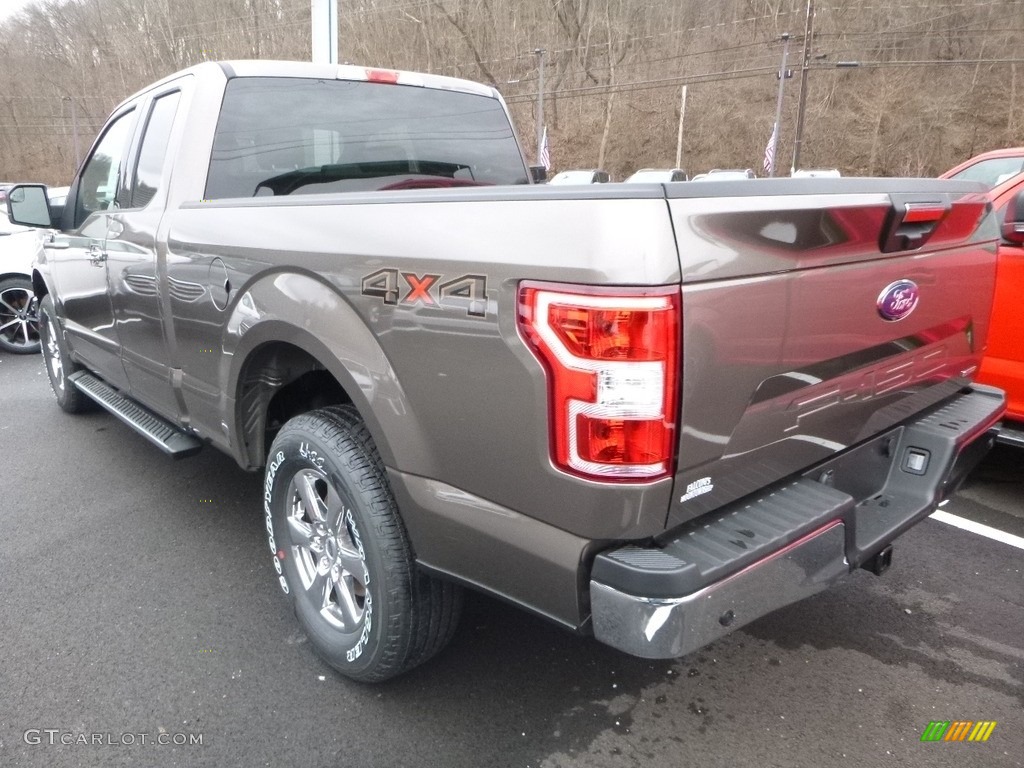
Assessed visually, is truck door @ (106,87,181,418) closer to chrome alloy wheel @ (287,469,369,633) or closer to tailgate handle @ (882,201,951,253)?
chrome alloy wheel @ (287,469,369,633)

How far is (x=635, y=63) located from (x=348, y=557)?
6147 centimetres

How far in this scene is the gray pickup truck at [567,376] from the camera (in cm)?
152

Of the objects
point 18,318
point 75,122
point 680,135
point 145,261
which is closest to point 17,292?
point 18,318

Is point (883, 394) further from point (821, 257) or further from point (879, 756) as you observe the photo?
point (879, 756)

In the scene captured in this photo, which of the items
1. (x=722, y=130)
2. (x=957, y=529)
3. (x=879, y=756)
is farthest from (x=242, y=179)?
(x=722, y=130)

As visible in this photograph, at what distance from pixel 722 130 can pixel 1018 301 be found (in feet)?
175

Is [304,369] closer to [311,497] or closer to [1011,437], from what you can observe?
[311,497]

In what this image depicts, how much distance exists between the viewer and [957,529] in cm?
355

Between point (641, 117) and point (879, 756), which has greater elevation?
point (641, 117)

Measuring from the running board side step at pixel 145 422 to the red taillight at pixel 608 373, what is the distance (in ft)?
7.31

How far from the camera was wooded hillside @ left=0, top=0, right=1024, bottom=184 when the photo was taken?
1854 inches

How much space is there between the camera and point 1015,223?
11.5ft

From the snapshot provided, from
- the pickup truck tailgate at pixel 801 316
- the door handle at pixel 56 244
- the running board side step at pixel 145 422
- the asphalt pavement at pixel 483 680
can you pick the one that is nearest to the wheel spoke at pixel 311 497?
the asphalt pavement at pixel 483 680

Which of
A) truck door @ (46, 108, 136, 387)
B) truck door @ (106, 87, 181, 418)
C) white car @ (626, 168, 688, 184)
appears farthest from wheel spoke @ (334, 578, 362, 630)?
truck door @ (46, 108, 136, 387)
